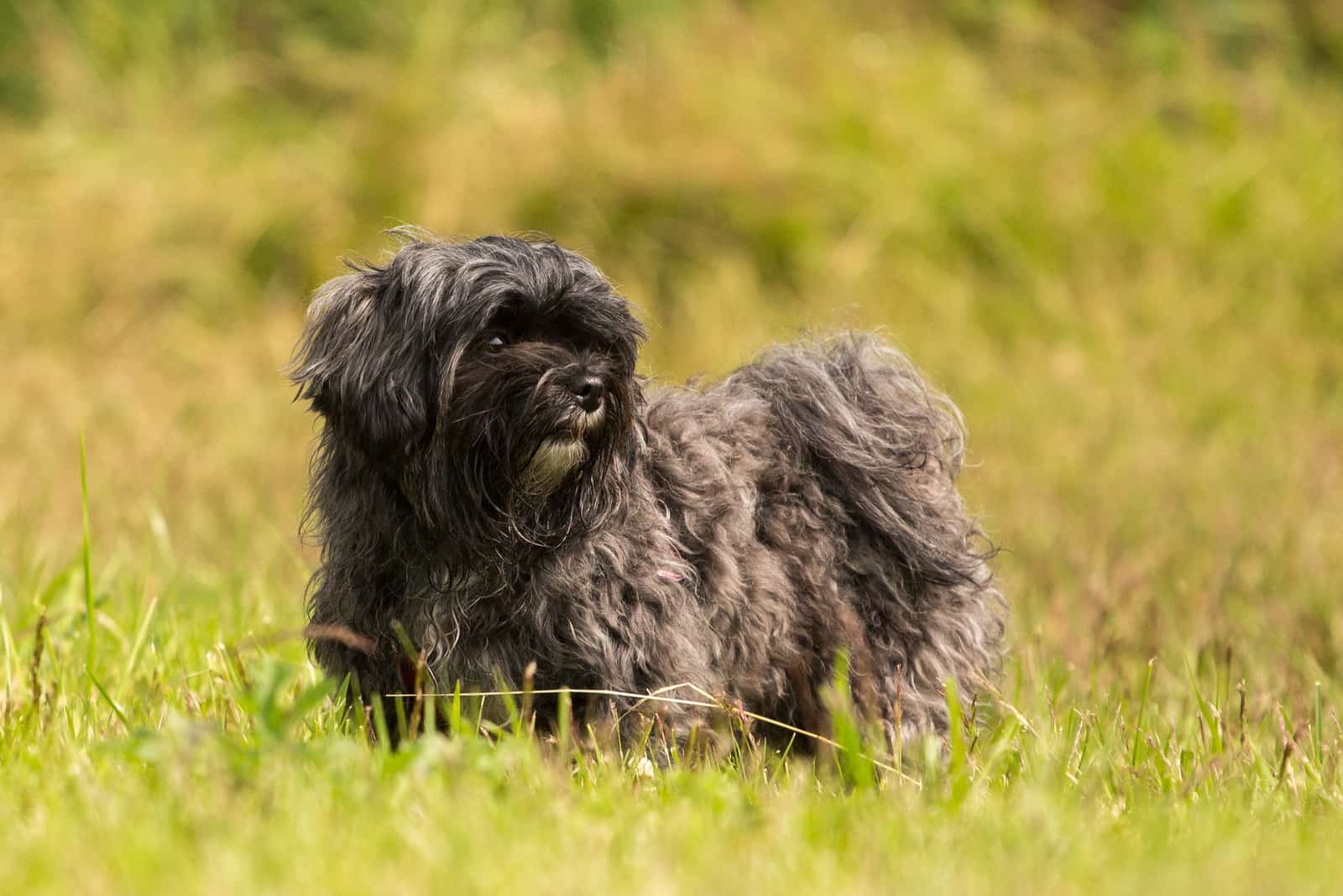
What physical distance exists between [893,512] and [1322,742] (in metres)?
1.18

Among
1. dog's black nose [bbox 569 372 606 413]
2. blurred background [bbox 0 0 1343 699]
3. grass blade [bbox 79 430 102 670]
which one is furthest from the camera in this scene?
blurred background [bbox 0 0 1343 699]

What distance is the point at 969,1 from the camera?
14008 millimetres

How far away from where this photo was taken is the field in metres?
2.88

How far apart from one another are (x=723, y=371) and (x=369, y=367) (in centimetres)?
594

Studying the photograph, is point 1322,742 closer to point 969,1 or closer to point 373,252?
point 373,252

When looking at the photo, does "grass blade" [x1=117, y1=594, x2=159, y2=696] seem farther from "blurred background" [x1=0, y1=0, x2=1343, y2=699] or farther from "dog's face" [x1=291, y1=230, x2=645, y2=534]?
"blurred background" [x1=0, y1=0, x2=1343, y2=699]

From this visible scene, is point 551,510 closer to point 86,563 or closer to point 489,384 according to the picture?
point 489,384

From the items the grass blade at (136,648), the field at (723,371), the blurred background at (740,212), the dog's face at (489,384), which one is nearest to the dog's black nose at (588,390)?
the dog's face at (489,384)

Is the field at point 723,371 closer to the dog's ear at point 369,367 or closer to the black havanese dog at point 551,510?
the black havanese dog at point 551,510

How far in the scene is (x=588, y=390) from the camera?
3.58 metres

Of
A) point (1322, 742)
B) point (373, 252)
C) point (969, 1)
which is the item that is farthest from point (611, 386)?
point (969, 1)

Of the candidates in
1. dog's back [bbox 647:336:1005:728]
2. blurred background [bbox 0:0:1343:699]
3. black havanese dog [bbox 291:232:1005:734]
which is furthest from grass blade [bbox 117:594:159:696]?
blurred background [bbox 0:0:1343:699]

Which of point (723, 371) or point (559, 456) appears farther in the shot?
point (723, 371)

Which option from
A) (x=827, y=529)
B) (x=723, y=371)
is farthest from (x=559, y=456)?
(x=723, y=371)
